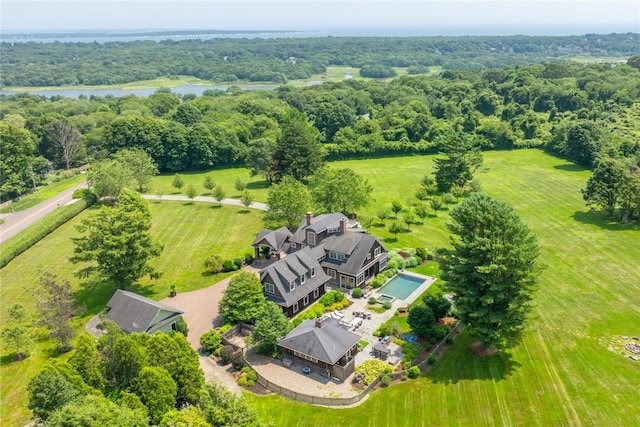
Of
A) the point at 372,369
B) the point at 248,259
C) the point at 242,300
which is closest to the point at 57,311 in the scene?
the point at 242,300

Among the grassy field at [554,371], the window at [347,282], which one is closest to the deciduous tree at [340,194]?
the grassy field at [554,371]

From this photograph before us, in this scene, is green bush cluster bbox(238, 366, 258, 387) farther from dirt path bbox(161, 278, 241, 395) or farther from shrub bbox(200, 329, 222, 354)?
shrub bbox(200, 329, 222, 354)

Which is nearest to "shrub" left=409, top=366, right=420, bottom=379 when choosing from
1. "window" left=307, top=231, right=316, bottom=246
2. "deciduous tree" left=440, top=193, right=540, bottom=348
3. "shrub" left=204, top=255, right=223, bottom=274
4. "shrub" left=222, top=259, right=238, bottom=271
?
"deciduous tree" left=440, top=193, right=540, bottom=348

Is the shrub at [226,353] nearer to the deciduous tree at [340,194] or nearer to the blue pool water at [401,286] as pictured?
the blue pool water at [401,286]

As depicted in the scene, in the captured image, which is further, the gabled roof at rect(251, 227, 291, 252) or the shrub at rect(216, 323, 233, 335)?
the gabled roof at rect(251, 227, 291, 252)

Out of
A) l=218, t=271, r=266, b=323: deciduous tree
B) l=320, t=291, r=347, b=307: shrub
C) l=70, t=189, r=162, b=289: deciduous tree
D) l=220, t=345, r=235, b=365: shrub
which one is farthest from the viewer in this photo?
l=320, t=291, r=347, b=307: shrub

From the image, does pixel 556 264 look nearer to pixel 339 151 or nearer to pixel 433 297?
pixel 433 297
